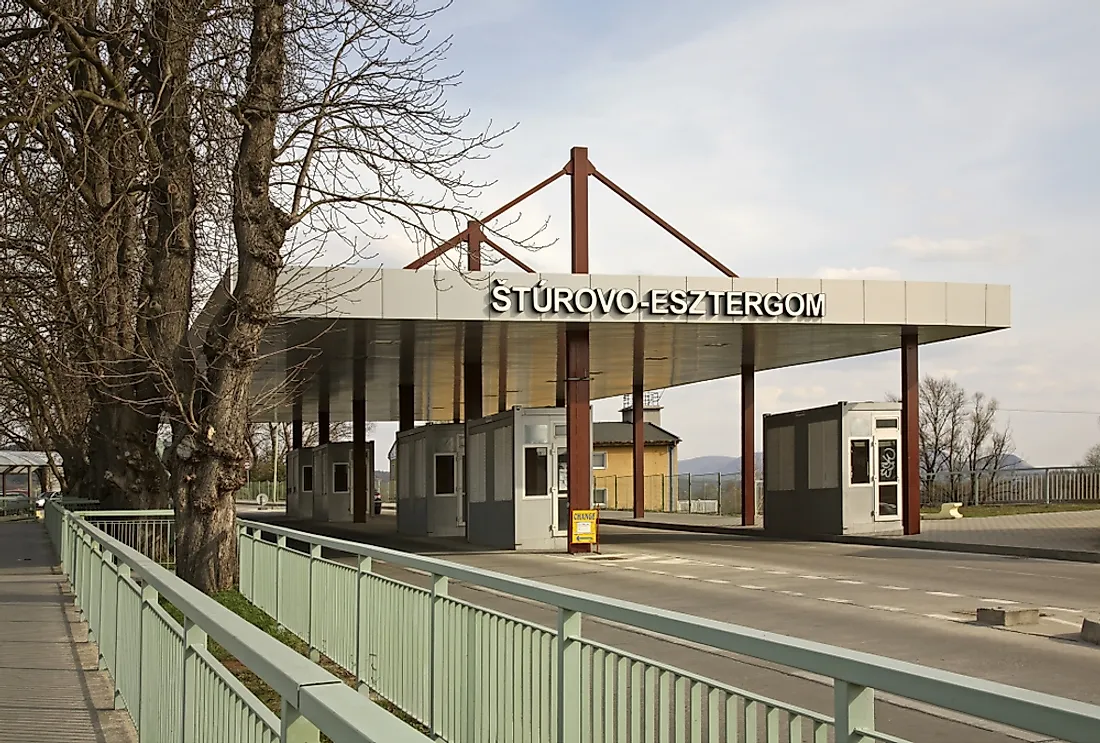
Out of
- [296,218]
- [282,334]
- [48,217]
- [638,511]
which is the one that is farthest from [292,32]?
[638,511]

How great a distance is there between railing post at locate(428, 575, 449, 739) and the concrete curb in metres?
16.9

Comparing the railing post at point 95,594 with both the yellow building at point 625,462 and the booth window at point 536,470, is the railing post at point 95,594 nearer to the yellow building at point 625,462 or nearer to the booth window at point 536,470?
the booth window at point 536,470

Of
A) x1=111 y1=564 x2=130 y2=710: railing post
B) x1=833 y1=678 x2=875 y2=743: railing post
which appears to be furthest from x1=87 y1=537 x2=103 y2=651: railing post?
x1=833 y1=678 x2=875 y2=743: railing post

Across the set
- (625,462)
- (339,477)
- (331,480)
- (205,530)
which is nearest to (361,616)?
(205,530)

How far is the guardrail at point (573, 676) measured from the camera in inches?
114

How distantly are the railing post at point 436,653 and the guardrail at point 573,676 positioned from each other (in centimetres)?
1

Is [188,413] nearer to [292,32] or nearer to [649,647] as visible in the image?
[292,32]

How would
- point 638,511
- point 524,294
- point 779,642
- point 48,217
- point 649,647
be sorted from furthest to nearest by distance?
point 638,511, point 524,294, point 48,217, point 649,647, point 779,642

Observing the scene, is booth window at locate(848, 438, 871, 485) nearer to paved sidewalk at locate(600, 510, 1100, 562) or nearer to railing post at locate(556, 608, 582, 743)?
paved sidewalk at locate(600, 510, 1100, 562)

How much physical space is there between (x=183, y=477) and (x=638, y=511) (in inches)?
1105

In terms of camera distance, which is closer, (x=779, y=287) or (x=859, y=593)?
(x=859, y=593)

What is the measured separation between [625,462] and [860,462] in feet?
135

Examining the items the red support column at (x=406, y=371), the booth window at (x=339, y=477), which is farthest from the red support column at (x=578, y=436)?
the booth window at (x=339, y=477)

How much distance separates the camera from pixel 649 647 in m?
10.9
